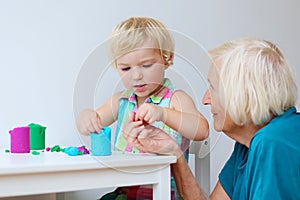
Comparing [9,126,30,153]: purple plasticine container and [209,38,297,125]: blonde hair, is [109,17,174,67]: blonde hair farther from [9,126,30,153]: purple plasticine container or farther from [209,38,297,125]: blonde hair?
[9,126,30,153]: purple plasticine container

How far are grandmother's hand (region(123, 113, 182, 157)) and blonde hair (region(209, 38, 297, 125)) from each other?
0.14 m

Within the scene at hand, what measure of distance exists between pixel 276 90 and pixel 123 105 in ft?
1.20

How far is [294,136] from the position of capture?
948 mm

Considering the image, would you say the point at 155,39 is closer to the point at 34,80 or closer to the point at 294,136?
the point at 294,136

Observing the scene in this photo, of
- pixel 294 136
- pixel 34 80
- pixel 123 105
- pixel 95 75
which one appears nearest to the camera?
pixel 294 136

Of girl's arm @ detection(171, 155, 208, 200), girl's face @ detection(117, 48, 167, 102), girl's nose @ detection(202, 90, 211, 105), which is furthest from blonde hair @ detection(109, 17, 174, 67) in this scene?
girl's arm @ detection(171, 155, 208, 200)

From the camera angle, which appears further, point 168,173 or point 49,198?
point 49,198

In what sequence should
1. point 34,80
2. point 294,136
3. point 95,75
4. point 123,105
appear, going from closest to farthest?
point 294,136
point 95,75
point 123,105
point 34,80

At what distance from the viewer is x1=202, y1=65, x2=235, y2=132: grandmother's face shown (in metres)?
1.07

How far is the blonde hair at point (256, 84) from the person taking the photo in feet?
3.28

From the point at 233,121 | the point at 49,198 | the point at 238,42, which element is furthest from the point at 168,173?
the point at 49,198

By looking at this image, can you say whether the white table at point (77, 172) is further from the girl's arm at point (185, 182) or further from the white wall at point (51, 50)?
the white wall at point (51, 50)

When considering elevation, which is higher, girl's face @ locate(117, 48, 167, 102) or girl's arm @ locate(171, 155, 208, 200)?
girl's face @ locate(117, 48, 167, 102)

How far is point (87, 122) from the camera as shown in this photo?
106 cm
